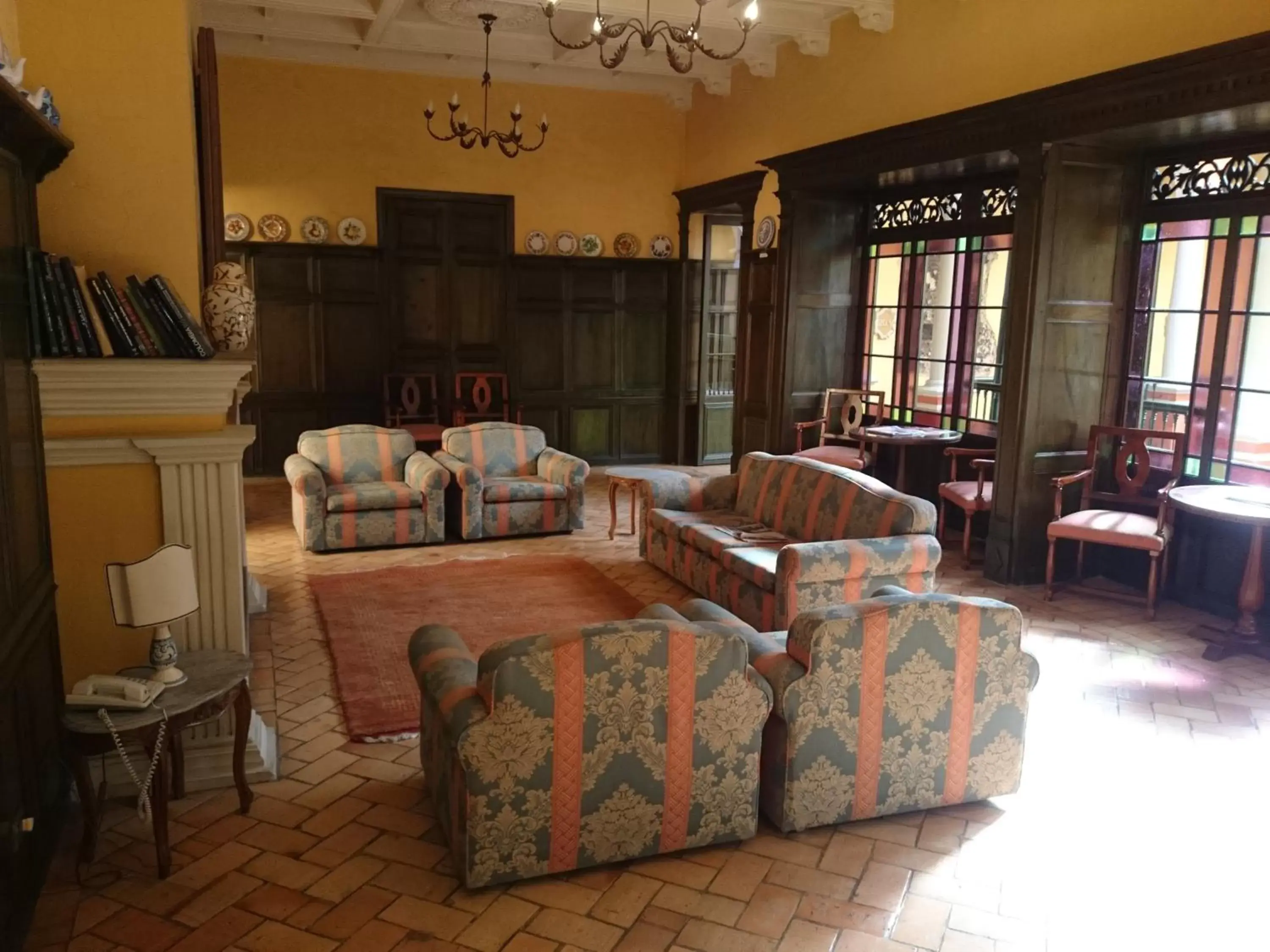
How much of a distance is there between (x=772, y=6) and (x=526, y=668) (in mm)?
6371

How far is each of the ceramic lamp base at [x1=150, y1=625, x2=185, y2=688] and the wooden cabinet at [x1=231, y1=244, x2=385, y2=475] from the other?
6.65m

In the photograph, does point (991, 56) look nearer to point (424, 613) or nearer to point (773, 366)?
point (773, 366)

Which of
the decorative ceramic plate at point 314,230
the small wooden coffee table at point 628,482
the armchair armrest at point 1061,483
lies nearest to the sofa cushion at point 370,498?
the small wooden coffee table at point 628,482

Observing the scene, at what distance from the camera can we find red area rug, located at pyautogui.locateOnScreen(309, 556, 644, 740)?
430cm

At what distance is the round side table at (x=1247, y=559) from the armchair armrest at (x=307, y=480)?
5.25 metres

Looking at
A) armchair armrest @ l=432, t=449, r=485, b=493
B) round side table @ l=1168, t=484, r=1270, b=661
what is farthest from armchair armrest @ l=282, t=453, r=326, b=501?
round side table @ l=1168, t=484, r=1270, b=661

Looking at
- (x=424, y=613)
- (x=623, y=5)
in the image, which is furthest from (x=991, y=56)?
(x=424, y=613)

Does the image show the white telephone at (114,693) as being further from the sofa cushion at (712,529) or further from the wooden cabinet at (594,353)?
the wooden cabinet at (594,353)

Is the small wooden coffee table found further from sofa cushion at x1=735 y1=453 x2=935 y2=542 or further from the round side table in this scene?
the round side table

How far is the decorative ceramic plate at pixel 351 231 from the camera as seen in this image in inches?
371

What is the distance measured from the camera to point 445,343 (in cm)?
1000

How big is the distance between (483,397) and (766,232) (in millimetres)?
3269

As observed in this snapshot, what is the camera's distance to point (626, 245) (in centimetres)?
1048

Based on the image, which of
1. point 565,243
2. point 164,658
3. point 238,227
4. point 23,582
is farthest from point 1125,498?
point 238,227
